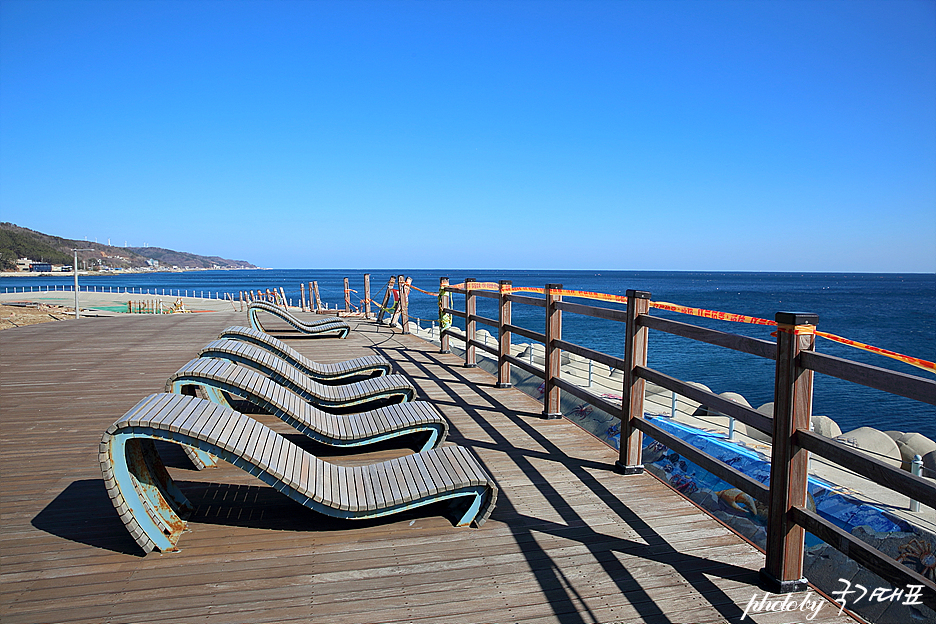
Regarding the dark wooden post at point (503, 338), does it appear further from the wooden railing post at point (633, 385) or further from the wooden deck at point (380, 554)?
the wooden railing post at point (633, 385)

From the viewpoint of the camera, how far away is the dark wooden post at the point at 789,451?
2541 millimetres

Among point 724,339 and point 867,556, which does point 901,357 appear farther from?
point 867,556

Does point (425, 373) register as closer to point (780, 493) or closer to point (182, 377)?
point (182, 377)

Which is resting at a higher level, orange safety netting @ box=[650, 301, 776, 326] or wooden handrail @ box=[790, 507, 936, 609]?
orange safety netting @ box=[650, 301, 776, 326]

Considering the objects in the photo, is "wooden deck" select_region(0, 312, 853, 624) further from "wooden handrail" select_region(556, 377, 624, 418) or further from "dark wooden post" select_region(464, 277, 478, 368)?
"dark wooden post" select_region(464, 277, 478, 368)

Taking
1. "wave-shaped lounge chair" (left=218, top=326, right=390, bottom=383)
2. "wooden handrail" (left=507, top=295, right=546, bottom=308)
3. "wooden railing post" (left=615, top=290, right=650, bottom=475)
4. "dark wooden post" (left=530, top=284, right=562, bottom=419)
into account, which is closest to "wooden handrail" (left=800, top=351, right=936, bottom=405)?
"wooden railing post" (left=615, top=290, right=650, bottom=475)

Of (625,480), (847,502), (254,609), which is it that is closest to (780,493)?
(625,480)

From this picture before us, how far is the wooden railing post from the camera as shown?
13.1ft

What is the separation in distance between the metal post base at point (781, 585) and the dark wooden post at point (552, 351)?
2.82 m

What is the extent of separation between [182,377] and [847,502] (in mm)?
7448

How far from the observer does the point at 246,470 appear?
3012mm

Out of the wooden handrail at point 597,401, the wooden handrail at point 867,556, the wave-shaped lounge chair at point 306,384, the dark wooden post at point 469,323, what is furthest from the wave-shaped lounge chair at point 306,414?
the dark wooden post at point 469,323

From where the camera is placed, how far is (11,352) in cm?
887

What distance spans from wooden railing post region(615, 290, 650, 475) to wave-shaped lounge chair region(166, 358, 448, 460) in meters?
1.37
